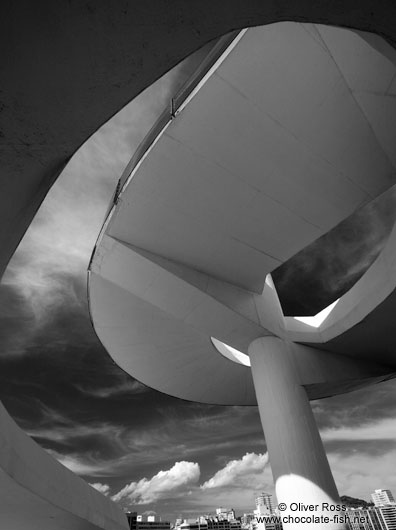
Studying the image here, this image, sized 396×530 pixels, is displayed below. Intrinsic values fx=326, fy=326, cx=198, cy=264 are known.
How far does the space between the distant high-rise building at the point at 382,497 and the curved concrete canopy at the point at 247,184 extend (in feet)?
696

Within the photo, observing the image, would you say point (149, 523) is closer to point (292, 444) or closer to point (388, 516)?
point (388, 516)

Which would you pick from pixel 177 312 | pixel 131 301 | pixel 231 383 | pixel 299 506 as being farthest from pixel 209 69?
pixel 231 383

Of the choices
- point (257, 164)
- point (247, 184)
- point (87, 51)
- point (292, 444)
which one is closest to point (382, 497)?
point (292, 444)

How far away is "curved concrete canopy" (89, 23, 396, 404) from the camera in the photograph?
Answer: 650 cm

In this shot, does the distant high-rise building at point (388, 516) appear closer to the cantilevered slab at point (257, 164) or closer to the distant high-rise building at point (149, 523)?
the distant high-rise building at point (149, 523)

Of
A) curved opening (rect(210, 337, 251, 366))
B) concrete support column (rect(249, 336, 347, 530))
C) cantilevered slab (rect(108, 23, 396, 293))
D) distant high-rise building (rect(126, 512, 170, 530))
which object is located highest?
distant high-rise building (rect(126, 512, 170, 530))

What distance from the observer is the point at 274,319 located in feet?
37.2

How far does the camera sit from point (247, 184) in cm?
827

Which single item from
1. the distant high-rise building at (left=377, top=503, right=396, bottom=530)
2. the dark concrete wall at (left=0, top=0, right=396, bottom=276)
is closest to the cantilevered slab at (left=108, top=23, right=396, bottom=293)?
the dark concrete wall at (left=0, top=0, right=396, bottom=276)

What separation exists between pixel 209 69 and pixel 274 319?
7.93 meters

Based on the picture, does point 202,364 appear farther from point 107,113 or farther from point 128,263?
point 107,113

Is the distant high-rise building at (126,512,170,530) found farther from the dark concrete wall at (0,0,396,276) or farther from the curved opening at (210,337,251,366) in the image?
the dark concrete wall at (0,0,396,276)

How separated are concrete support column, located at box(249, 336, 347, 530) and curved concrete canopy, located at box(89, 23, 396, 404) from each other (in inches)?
39.5

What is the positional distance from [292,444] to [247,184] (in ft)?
22.9
